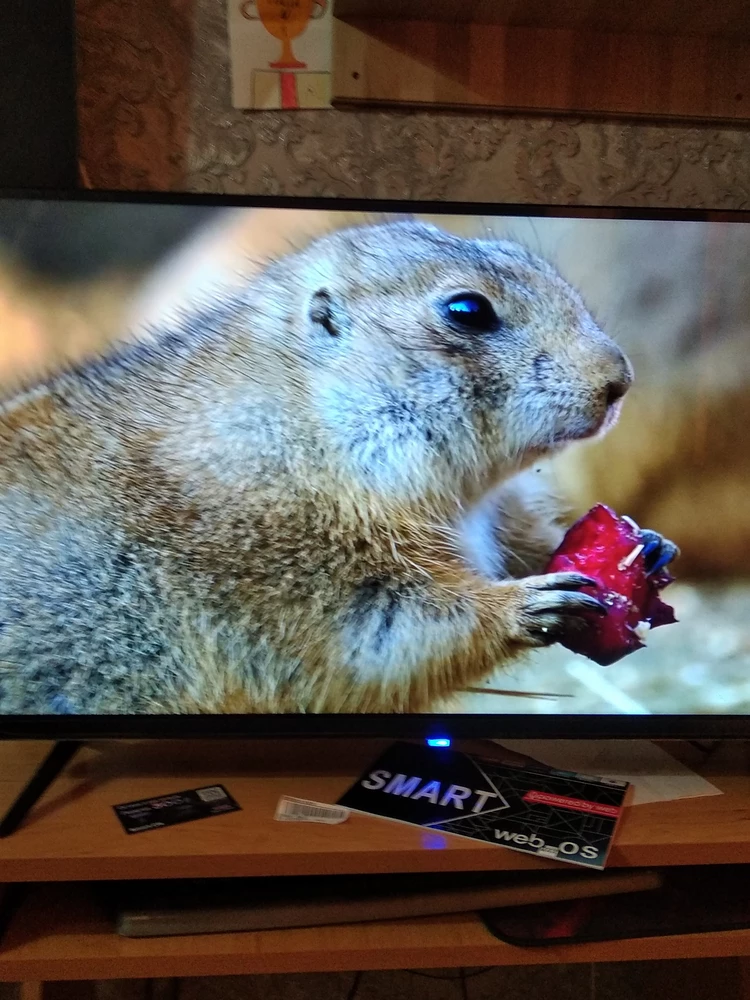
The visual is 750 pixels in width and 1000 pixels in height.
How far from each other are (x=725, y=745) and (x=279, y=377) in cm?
90

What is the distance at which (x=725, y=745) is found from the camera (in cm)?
127

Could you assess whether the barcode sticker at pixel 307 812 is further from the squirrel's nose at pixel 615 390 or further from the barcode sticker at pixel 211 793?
the squirrel's nose at pixel 615 390

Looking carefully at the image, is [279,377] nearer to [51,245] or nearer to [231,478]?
[231,478]

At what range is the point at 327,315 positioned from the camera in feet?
3.46

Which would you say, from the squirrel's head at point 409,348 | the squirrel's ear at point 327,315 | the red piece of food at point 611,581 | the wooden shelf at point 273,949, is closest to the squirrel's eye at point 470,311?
the squirrel's head at point 409,348

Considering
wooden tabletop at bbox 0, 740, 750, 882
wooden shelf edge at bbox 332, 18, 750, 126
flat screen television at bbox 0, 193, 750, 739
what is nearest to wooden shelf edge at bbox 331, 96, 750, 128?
wooden shelf edge at bbox 332, 18, 750, 126

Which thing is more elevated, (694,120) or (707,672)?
(694,120)

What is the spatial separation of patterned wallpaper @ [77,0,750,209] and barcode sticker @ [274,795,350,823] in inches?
36.4

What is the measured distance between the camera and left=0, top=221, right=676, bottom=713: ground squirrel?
105cm

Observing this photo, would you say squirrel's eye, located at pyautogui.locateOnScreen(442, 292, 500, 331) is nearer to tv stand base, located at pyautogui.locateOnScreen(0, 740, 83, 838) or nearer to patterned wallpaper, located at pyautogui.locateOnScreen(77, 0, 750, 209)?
patterned wallpaper, located at pyautogui.locateOnScreen(77, 0, 750, 209)

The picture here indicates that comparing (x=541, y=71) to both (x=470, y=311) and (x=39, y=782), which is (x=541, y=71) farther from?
(x=39, y=782)

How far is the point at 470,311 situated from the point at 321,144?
44cm

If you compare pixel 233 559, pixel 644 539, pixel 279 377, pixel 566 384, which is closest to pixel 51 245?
pixel 279 377

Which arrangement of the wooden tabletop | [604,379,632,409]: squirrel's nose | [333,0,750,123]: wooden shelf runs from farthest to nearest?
1. [333,0,750,123]: wooden shelf
2. [604,379,632,409]: squirrel's nose
3. the wooden tabletop
